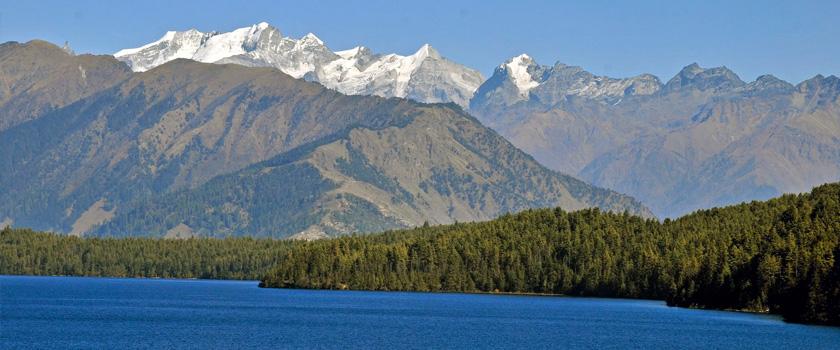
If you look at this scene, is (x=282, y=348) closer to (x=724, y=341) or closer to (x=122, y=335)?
(x=122, y=335)

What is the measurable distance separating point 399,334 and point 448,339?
29.7 feet

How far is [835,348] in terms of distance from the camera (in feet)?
520

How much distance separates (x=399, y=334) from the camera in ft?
604

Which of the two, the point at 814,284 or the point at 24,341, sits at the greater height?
the point at 814,284

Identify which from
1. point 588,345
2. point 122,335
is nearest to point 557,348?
point 588,345

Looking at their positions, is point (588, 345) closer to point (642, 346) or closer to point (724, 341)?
point (642, 346)

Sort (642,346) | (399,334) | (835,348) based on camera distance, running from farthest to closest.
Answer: (399,334) < (642,346) < (835,348)

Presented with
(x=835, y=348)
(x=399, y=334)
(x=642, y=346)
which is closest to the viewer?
(x=835, y=348)

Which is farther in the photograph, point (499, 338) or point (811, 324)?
point (811, 324)

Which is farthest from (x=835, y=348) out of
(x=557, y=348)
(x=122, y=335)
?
(x=122, y=335)

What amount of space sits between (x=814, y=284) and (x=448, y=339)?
51.2 metres

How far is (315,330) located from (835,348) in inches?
2664

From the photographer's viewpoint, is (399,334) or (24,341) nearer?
(24,341)

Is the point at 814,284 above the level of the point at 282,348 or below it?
above
